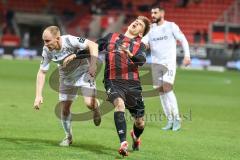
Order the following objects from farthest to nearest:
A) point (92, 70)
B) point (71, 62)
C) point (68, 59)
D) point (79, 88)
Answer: point (79, 88) → point (71, 62) → point (68, 59) → point (92, 70)

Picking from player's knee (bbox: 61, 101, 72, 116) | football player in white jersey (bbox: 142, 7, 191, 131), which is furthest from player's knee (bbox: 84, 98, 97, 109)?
football player in white jersey (bbox: 142, 7, 191, 131)

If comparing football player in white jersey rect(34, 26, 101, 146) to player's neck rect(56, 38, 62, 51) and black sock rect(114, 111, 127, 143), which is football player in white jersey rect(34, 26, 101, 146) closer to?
player's neck rect(56, 38, 62, 51)

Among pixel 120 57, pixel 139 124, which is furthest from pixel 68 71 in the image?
pixel 139 124

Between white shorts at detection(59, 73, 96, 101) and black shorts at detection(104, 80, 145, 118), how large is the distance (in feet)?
2.07

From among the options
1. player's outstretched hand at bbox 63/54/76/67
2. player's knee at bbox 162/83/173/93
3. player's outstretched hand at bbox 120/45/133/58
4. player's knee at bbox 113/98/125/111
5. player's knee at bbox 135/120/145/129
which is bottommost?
player's knee at bbox 135/120/145/129

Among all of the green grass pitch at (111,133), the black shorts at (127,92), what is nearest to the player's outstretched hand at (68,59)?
the black shorts at (127,92)

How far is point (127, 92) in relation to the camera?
30.5 ft

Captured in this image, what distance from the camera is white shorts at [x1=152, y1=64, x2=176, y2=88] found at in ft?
42.8

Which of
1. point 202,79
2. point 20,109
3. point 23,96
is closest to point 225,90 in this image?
point 202,79

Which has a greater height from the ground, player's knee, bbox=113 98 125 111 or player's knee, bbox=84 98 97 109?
player's knee, bbox=113 98 125 111

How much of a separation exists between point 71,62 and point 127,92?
1.09 metres

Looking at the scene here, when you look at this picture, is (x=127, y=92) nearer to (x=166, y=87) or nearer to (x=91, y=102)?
(x=91, y=102)

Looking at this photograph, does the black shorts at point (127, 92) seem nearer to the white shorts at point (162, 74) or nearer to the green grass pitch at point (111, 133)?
the green grass pitch at point (111, 133)

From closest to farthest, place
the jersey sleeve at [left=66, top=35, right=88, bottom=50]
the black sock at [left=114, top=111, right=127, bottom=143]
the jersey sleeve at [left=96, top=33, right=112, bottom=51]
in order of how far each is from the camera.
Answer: the black sock at [left=114, top=111, right=127, bottom=143] → the jersey sleeve at [left=96, top=33, right=112, bottom=51] → the jersey sleeve at [left=66, top=35, right=88, bottom=50]
